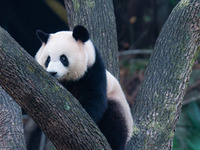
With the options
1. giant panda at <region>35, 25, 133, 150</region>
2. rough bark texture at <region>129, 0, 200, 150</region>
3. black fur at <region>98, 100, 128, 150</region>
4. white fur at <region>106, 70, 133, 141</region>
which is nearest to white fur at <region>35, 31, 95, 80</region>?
giant panda at <region>35, 25, 133, 150</region>

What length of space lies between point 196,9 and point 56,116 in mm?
2068

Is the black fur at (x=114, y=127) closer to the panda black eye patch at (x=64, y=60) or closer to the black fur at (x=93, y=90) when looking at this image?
the black fur at (x=93, y=90)

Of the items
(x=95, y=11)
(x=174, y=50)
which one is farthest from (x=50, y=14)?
(x=174, y=50)

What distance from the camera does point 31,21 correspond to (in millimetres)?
6863

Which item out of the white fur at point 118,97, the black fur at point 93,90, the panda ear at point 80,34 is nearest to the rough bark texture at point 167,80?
the white fur at point 118,97

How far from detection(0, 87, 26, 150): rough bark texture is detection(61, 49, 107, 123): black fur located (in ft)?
2.08

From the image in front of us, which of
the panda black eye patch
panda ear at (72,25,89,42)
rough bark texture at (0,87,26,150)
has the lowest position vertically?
rough bark texture at (0,87,26,150)

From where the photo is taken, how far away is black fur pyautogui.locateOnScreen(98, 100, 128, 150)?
3168mm

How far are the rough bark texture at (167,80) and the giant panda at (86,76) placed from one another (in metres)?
0.21

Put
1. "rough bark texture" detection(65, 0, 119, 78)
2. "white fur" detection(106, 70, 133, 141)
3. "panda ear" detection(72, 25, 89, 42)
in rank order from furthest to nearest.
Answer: "rough bark texture" detection(65, 0, 119, 78)
"white fur" detection(106, 70, 133, 141)
"panda ear" detection(72, 25, 89, 42)

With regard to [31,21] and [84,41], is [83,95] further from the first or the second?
[31,21]

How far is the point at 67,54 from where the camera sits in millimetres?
2877

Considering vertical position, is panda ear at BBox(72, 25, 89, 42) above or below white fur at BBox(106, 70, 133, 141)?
above

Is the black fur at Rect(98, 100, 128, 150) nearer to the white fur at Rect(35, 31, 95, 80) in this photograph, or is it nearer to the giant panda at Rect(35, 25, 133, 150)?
the giant panda at Rect(35, 25, 133, 150)
